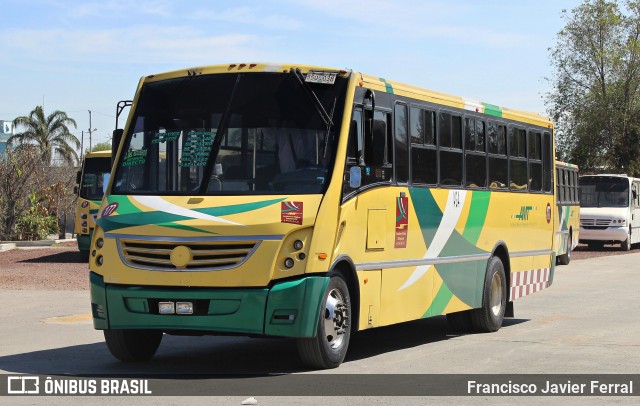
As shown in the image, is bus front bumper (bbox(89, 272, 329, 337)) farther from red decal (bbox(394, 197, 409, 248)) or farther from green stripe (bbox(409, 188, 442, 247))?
green stripe (bbox(409, 188, 442, 247))

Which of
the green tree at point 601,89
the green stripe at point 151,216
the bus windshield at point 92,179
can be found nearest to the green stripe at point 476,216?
the green stripe at point 151,216

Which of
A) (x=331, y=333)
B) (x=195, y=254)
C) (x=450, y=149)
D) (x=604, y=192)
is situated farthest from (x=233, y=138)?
(x=604, y=192)

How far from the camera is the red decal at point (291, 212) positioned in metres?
11.1

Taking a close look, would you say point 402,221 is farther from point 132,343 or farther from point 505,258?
point 505,258

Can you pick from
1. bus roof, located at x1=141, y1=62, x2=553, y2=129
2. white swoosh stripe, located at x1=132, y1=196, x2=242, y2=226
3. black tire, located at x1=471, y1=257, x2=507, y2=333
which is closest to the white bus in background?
bus roof, located at x1=141, y1=62, x2=553, y2=129

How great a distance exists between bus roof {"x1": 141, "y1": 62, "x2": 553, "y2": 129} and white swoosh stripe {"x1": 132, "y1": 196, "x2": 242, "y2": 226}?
1.45 m

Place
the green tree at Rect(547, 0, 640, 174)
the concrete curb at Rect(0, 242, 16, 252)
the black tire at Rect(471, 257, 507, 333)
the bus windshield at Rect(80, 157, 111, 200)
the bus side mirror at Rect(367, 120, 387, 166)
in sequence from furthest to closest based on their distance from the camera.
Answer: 1. the green tree at Rect(547, 0, 640, 174)
2. the concrete curb at Rect(0, 242, 16, 252)
3. the bus windshield at Rect(80, 157, 111, 200)
4. the black tire at Rect(471, 257, 507, 333)
5. the bus side mirror at Rect(367, 120, 387, 166)

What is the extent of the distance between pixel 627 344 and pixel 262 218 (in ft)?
17.4

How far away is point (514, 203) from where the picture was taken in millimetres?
17094

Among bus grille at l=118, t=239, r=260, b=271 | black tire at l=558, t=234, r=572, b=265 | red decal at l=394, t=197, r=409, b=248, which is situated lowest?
black tire at l=558, t=234, r=572, b=265

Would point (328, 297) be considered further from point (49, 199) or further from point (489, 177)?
point (49, 199)

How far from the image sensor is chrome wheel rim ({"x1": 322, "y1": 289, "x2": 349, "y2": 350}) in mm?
11523

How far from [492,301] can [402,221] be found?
129 inches

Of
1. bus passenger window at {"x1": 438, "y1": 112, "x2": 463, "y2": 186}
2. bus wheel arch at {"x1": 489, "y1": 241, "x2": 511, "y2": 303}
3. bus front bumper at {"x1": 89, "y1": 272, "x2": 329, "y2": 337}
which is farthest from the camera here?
bus wheel arch at {"x1": 489, "y1": 241, "x2": 511, "y2": 303}
